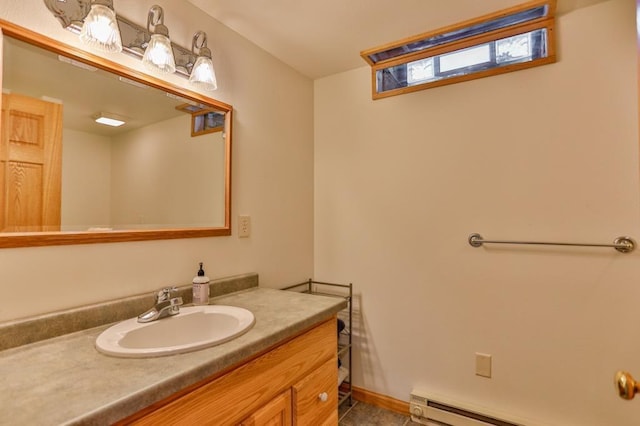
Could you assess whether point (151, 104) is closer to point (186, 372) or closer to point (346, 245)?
point (186, 372)

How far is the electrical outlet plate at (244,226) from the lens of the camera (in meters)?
1.71

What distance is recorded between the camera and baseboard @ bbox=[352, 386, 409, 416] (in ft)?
6.31

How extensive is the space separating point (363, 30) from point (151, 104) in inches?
43.8

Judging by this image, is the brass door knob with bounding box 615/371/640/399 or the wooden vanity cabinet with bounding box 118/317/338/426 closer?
the brass door knob with bounding box 615/371/640/399

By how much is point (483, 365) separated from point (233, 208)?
1.52 metres

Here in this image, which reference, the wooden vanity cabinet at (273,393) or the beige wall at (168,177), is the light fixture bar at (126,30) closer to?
the beige wall at (168,177)

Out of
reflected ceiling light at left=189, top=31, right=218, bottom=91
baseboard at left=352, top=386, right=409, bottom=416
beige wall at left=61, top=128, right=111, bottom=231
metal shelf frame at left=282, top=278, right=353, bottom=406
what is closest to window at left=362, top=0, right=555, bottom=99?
reflected ceiling light at left=189, top=31, right=218, bottom=91

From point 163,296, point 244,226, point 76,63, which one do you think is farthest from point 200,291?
point 76,63

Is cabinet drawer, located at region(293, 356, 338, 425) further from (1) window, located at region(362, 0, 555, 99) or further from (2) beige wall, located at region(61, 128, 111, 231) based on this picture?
(1) window, located at region(362, 0, 555, 99)

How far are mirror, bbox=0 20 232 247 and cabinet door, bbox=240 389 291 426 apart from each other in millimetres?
756

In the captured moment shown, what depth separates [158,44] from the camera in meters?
1.25

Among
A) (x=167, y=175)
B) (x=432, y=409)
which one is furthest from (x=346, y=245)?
(x=167, y=175)

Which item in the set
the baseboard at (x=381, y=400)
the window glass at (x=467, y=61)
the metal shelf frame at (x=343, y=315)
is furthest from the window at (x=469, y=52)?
the baseboard at (x=381, y=400)

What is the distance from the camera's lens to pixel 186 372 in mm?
772
